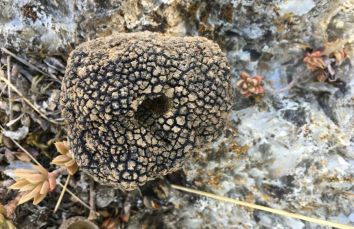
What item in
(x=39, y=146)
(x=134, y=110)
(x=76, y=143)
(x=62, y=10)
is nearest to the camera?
(x=134, y=110)

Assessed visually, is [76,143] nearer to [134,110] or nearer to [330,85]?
[134,110]

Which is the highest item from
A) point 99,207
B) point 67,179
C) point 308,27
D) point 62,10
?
point 62,10

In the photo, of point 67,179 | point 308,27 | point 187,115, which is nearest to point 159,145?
point 187,115

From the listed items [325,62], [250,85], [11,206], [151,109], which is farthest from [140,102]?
[325,62]

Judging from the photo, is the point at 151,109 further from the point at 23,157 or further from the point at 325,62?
the point at 325,62

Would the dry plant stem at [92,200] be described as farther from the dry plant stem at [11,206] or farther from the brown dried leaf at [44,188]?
the dry plant stem at [11,206]

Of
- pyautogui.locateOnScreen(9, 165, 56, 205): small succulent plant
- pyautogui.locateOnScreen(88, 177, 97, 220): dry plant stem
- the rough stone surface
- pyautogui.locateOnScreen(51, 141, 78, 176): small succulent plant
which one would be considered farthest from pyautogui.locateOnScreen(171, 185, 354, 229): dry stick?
pyautogui.locateOnScreen(9, 165, 56, 205): small succulent plant

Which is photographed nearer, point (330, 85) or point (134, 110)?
point (134, 110)

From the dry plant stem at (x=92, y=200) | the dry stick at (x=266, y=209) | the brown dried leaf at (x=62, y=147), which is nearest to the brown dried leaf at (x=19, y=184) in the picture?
the brown dried leaf at (x=62, y=147)
